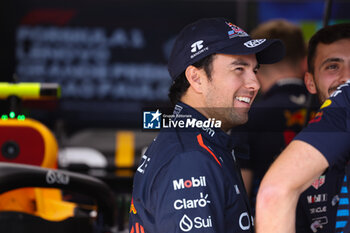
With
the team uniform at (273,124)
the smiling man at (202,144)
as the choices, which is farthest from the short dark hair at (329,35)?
the team uniform at (273,124)

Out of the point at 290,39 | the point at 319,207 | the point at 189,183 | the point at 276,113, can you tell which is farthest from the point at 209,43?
the point at 290,39

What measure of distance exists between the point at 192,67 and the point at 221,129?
21 centimetres

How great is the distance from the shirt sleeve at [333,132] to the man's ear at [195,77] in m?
0.48

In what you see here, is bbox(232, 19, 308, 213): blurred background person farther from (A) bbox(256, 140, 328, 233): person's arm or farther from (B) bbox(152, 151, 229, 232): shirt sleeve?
(A) bbox(256, 140, 328, 233): person's arm

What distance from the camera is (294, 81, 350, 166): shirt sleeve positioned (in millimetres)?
1319

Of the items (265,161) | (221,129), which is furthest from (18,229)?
(265,161)

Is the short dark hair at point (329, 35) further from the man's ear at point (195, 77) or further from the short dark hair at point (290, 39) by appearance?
the short dark hair at point (290, 39)

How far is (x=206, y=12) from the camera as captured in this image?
276 inches

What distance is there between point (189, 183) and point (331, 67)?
85 centimetres

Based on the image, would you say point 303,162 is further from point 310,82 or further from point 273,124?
point 273,124

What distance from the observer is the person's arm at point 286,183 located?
1292mm

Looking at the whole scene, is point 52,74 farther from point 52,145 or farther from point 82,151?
point 52,145

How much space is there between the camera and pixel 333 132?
4.41 ft

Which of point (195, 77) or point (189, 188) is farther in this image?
point (195, 77)
